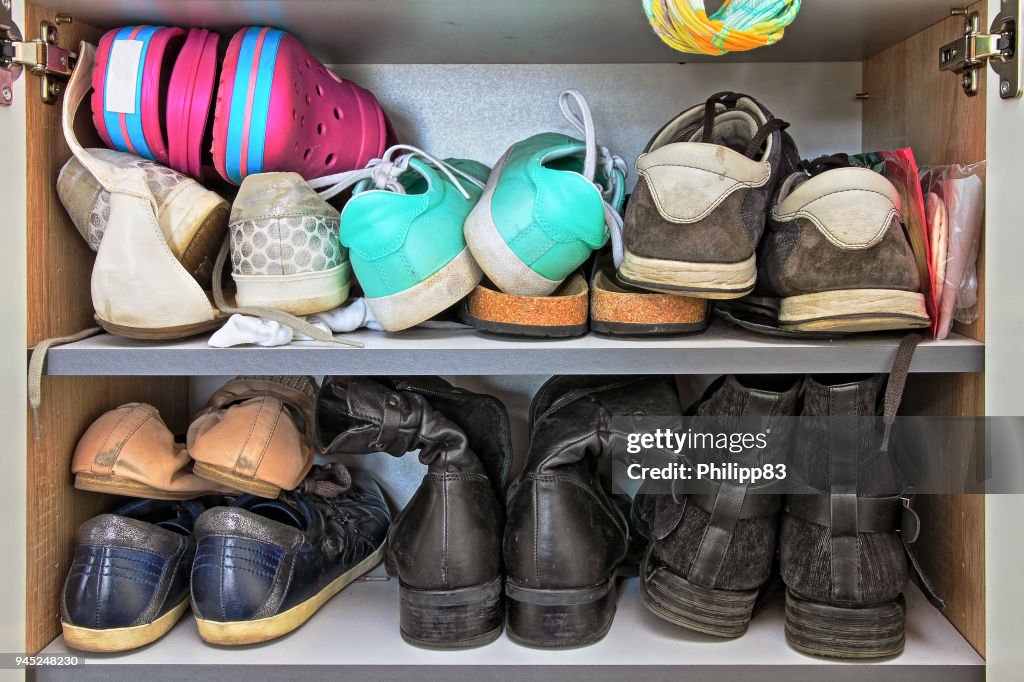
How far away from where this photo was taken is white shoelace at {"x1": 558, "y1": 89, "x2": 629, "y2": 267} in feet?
3.04

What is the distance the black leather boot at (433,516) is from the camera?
3.06 feet

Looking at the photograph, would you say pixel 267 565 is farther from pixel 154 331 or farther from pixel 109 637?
pixel 154 331

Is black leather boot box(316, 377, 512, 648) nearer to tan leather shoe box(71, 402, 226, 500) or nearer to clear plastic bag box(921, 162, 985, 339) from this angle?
tan leather shoe box(71, 402, 226, 500)

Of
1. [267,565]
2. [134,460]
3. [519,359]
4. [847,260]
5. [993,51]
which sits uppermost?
[993,51]

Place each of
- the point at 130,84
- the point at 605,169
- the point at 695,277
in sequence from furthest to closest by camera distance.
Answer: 1. the point at 605,169
2. the point at 130,84
3. the point at 695,277

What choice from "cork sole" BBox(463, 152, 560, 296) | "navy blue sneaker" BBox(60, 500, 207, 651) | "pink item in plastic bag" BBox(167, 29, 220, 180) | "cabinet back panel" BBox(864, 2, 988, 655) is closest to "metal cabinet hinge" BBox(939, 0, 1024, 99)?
"cabinet back panel" BBox(864, 2, 988, 655)

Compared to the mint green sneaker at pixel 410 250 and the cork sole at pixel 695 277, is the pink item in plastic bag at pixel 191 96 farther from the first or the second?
the cork sole at pixel 695 277

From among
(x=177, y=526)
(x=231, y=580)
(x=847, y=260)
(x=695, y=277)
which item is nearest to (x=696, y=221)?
(x=695, y=277)

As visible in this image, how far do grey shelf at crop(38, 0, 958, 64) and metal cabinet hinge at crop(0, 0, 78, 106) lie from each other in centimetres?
4

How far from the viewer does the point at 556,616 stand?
3.06 feet

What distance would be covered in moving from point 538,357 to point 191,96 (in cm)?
50

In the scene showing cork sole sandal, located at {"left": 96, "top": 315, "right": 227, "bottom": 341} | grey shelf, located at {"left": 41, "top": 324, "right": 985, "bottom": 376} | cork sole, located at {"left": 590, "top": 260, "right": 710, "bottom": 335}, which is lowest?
grey shelf, located at {"left": 41, "top": 324, "right": 985, "bottom": 376}

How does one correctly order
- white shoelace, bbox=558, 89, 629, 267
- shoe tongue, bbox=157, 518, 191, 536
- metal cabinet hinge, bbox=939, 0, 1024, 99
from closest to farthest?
metal cabinet hinge, bbox=939, 0, 1024, 99 < white shoelace, bbox=558, 89, 629, 267 < shoe tongue, bbox=157, 518, 191, 536

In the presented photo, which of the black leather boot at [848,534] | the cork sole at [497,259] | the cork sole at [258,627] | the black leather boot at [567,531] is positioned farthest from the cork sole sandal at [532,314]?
the cork sole at [258,627]
